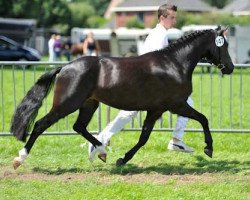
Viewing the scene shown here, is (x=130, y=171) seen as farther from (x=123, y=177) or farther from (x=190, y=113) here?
(x=190, y=113)

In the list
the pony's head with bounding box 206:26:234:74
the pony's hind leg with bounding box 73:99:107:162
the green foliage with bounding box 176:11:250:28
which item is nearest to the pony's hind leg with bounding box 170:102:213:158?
the pony's head with bounding box 206:26:234:74

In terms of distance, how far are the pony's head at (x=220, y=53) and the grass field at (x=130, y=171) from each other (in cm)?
132

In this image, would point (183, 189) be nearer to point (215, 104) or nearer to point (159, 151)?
point (159, 151)

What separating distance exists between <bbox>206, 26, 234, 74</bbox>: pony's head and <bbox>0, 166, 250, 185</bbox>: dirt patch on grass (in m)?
1.42

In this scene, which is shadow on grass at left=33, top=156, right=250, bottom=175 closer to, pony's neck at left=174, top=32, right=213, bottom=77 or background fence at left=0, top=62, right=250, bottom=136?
pony's neck at left=174, top=32, right=213, bottom=77

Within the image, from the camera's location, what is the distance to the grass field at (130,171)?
21.6 ft

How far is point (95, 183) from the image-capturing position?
23.2 feet

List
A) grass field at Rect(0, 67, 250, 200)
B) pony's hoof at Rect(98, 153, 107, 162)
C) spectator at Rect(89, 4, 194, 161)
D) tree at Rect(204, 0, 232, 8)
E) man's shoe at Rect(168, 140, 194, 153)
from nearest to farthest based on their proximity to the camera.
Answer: grass field at Rect(0, 67, 250, 200) → pony's hoof at Rect(98, 153, 107, 162) → spectator at Rect(89, 4, 194, 161) → man's shoe at Rect(168, 140, 194, 153) → tree at Rect(204, 0, 232, 8)

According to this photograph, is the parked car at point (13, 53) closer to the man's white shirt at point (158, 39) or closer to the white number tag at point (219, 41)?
the man's white shirt at point (158, 39)

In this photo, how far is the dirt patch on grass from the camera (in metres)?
7.32

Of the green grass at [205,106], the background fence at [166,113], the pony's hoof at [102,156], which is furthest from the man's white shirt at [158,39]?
the green grass at [205,106]

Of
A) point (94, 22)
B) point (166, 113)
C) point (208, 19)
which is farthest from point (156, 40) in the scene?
point (94, 22)

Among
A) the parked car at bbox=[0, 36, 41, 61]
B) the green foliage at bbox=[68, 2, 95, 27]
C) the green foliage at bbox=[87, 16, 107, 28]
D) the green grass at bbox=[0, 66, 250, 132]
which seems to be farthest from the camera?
the green foliage at bbox=[87, 16, 107, 28]

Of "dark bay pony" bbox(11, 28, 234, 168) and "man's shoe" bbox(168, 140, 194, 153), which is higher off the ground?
"dark bay pony" bbox(11, 28, 234, 168)
